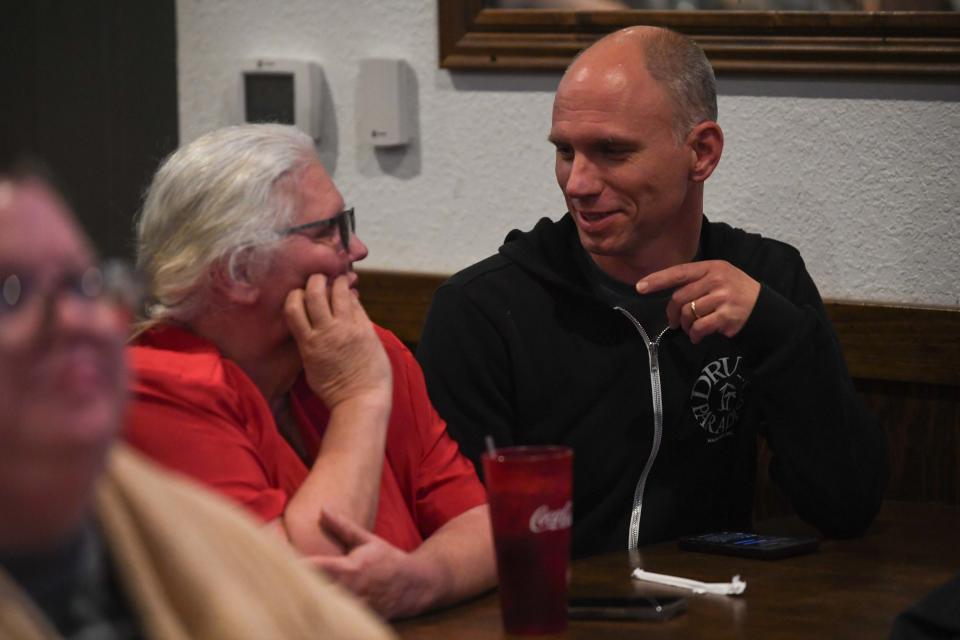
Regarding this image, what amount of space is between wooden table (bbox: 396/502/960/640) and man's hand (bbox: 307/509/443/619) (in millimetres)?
→ 23

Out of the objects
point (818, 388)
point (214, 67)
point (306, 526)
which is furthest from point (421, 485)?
point (214, 67)

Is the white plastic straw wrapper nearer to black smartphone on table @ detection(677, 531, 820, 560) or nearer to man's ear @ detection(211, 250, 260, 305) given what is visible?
black smartphone on table @ detection(677, 531, 820, 560)

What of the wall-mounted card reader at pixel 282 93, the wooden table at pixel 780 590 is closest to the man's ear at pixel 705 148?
the wooden table at pixel 780 590

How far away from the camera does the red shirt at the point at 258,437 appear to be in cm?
147

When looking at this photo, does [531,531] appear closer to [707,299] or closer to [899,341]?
[707,299]

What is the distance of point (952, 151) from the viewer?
2.32 meters

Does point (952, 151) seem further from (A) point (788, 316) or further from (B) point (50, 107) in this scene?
(B) point (50, 107)

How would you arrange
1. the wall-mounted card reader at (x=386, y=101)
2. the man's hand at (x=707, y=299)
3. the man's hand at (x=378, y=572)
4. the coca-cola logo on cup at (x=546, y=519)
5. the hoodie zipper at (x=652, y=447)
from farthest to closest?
the wall-mounted card reader at (x=386, y=101) < the hoodie zipper at (x=652, y=447) < the man's hand at (x=707, y=299) < the man's hand at (x=378, y=572) < the coca-cola logo on cup at (x=546, y=519)

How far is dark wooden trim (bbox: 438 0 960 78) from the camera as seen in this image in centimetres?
230

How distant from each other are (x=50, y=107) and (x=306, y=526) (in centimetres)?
175

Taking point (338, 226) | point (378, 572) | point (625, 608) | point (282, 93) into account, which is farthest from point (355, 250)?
point (282, 93)

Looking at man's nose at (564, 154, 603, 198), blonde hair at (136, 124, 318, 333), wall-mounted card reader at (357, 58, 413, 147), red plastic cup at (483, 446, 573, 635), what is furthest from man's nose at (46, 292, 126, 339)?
wall-mounted card reader at (357, 58, 413, 147)

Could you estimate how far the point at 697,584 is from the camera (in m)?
1.52

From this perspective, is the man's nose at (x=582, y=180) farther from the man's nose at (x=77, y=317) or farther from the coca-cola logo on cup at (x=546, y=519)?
the man's nose at (x=77, y=317)
